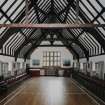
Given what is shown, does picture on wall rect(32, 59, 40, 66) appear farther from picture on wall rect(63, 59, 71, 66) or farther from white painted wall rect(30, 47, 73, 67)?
picture on wall rect(63, 59, 71, 66)

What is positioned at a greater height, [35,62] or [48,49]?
[48,49]

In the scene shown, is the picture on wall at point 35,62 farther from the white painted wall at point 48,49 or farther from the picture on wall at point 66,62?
the picture on wall at point 66,62

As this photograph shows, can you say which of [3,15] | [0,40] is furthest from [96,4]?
[0,40]

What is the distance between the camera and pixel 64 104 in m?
11.7

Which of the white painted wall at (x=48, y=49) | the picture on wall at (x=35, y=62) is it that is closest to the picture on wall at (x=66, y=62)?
the white painted wall at (x=48, y=49)

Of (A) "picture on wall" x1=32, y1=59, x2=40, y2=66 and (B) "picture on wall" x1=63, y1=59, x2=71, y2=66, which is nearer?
(B) "picture on wall" x1=63, y1=59, x2=71, y2=66

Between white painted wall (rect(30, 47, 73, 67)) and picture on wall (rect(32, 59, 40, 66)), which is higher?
white painted wall (rect(30, 47, 73, 67))

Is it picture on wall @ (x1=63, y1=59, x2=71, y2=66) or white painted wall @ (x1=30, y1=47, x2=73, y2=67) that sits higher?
white painted wall @ (x1=30, y1=47, x2=73, y2=67)

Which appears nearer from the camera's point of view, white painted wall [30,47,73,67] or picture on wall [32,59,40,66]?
white painted wall [30,47,73,67]

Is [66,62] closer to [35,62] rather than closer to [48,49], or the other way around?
[48,49]

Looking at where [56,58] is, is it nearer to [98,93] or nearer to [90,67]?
[90,67]

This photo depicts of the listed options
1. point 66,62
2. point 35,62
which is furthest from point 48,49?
point 66,62

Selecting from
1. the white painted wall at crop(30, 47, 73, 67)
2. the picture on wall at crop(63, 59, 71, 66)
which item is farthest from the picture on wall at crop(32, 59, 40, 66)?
the picture on wall at crop(63, 59, 71, 66)

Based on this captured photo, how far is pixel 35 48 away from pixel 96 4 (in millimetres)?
20410
